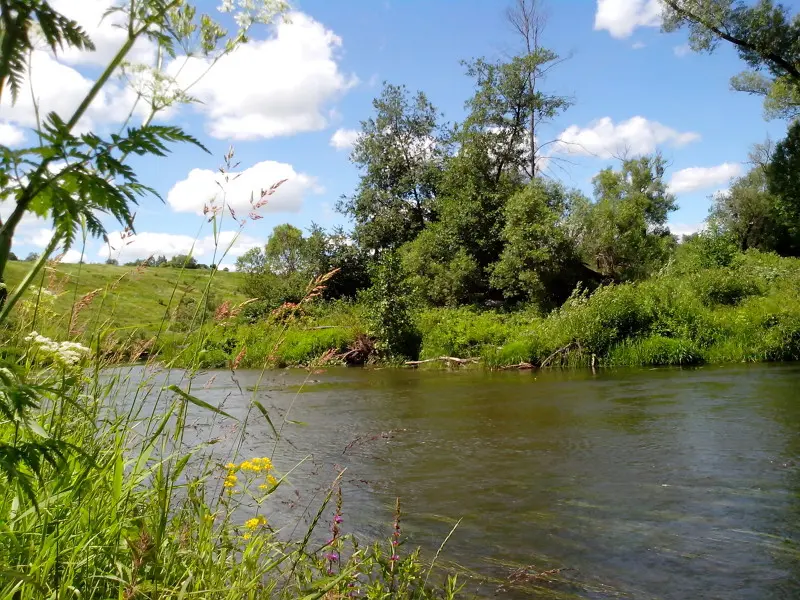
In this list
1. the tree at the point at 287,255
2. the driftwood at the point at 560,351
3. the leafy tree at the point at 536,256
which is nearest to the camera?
the driftwood at the point at 560,351

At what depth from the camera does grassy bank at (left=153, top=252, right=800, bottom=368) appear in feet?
56.1

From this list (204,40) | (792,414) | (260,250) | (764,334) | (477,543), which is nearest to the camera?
(204,40)

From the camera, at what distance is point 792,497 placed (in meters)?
5.62

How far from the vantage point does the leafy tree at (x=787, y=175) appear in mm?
27969

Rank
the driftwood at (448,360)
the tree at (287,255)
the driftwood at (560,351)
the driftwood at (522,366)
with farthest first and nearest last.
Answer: the tree at (287,255) → the driftwood at (448,360) → the driftwood at (522,366) → the driftwood at (560,351)

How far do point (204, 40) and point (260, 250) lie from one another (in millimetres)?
30206

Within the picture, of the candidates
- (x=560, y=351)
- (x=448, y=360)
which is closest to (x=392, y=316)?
(x=448, y=360)

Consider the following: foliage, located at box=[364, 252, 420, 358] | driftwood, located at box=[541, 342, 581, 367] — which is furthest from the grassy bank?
foliage, located at box=[364, 252, 420, 358]

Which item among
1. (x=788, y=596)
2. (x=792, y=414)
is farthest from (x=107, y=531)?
(x=792, y=414)

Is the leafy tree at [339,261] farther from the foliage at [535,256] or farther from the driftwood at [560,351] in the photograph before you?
the driftwood at [560,351]

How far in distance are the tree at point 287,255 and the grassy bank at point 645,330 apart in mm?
8821

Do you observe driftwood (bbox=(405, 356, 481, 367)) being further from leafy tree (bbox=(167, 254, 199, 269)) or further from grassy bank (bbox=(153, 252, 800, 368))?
leafy tree (bbox=(167, 254, 199, 269))

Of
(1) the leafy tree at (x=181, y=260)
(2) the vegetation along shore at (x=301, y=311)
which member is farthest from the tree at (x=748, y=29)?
(1) the leafy tree at (x=181, y=260)

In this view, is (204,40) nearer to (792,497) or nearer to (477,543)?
(477,543)
